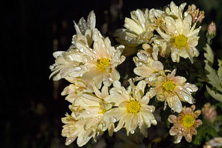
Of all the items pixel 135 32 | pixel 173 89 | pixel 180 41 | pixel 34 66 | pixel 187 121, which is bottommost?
pixel 187 121

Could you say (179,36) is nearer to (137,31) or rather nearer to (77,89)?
(137,31)

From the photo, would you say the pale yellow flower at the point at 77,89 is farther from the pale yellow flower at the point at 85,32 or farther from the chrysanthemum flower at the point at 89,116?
the pale yellow flower at the point at 85,32

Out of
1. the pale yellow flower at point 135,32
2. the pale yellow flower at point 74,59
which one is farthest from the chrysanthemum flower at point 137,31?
the pale yellow flower at point 74,59

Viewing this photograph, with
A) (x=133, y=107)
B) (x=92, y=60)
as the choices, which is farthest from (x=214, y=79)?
(x=92, y=60)

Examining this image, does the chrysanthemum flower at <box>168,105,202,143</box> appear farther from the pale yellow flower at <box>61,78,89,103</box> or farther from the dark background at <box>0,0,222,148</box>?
the dark background at <box>0,0,222,148</box>

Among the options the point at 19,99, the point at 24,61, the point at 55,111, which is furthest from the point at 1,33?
the point at 55,111

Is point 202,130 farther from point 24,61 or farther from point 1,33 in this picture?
point 1,33
